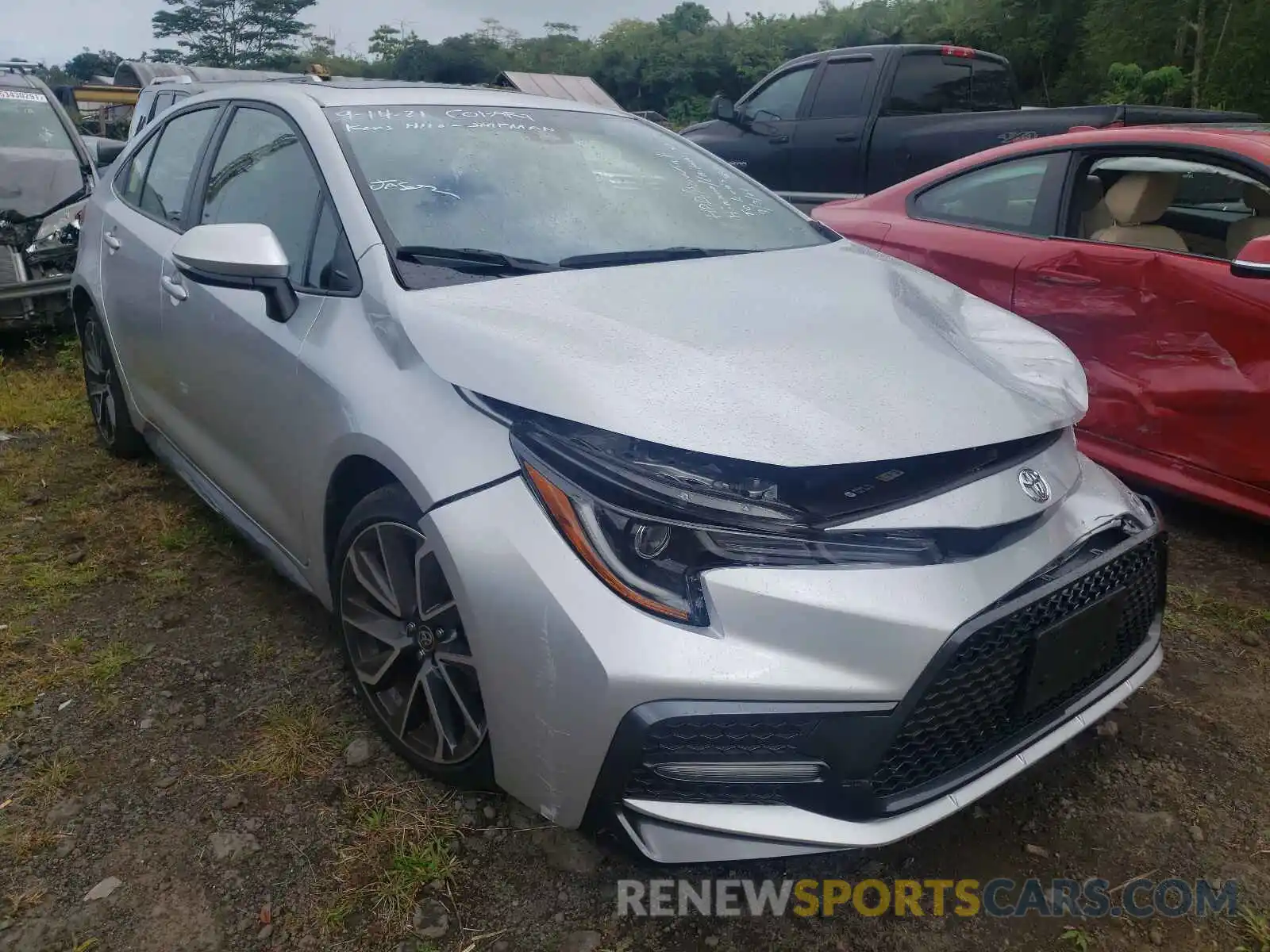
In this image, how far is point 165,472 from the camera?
4.03m

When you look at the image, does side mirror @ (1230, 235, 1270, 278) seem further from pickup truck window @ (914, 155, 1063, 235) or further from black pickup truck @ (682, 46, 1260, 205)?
black pickup truck @ (682, 46, 1260, 205)

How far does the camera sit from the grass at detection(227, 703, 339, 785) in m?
2.22

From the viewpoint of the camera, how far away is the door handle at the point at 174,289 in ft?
9.52

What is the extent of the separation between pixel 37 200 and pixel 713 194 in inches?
200

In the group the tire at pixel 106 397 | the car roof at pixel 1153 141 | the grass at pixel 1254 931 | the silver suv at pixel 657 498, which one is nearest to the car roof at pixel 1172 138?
the car roof at pixel 1153 141

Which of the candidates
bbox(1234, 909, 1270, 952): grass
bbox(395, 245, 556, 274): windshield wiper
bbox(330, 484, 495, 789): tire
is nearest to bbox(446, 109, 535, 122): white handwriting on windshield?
bbox(395, 245, 556, 274): windshield wiper

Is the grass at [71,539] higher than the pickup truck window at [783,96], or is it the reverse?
the pickup truck window at [783,96]

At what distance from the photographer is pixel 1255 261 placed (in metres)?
2.65

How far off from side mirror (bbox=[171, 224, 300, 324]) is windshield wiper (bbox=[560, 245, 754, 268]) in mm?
674

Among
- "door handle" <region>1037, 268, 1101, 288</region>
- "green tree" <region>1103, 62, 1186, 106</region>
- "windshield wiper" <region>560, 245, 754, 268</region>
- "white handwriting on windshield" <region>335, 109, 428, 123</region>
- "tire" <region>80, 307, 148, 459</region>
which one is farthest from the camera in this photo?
"green tree" <region>1103, 62, 1186, 106</region>

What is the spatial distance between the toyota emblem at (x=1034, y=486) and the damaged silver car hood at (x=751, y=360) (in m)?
0.08

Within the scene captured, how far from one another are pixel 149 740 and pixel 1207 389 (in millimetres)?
3200

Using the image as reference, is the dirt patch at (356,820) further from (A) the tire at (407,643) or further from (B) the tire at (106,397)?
(B) the tire at (106,397)

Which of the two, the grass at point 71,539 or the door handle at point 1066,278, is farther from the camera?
the door handle at point 1066,278
